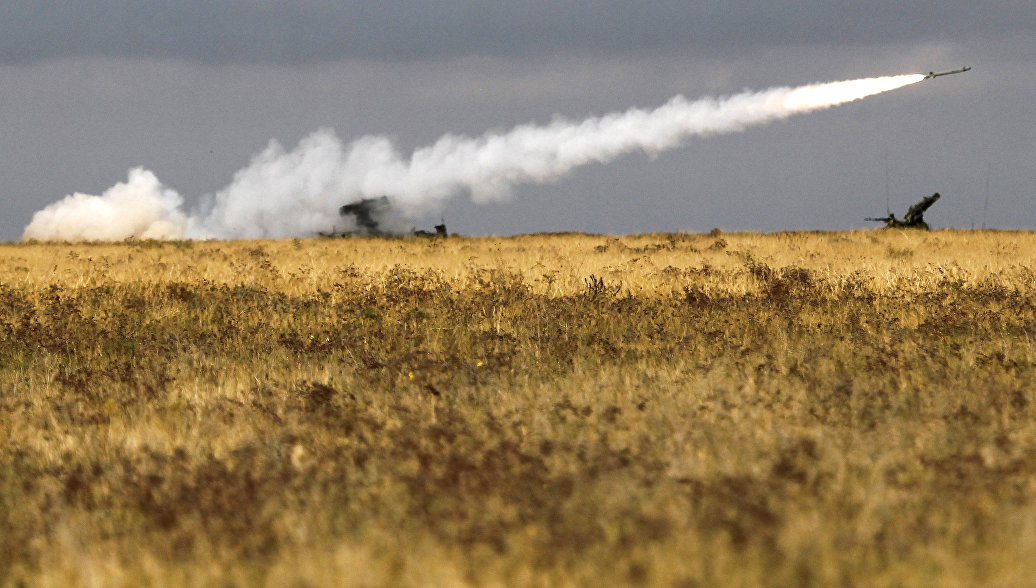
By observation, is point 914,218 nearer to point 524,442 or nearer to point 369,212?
point 369,212

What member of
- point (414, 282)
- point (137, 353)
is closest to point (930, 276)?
point (414, 282)

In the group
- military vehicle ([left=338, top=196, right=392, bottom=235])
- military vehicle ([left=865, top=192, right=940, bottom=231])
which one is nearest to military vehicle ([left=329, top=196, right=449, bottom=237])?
military vehicle ([left=338, top=196, right=392, bottom=235])

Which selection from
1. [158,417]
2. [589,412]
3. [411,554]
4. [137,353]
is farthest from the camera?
[137,353]

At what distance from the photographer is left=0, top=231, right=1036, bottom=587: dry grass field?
4.39 meters

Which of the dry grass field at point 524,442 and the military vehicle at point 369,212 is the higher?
the military vehicle at point 369,212

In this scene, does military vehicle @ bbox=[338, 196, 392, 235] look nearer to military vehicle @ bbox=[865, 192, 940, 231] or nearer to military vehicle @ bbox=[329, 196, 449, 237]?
military vehicle @ bbox=[329, 196, 449, 237]

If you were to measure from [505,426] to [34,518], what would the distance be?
3005mm

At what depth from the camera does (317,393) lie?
825 cm

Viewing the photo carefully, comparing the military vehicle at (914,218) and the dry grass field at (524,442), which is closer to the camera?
the dry grass field at (524,442)

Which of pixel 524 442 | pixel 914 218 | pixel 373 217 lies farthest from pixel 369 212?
pixel 524 442

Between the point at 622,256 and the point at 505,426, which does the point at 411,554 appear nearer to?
the point at 505,426

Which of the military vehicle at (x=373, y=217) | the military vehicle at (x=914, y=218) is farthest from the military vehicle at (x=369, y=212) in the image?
the military vehicle at (x=914, y=218)

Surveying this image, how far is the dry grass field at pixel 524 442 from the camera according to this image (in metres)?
4.39

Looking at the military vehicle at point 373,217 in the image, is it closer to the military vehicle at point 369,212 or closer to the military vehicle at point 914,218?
the military vehicle at point 369,212
